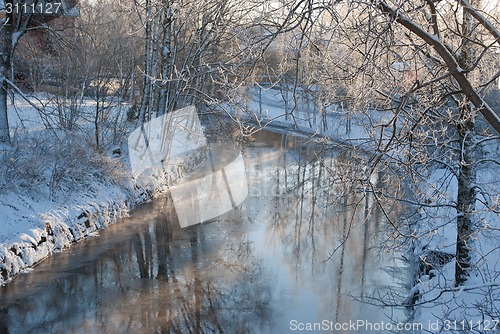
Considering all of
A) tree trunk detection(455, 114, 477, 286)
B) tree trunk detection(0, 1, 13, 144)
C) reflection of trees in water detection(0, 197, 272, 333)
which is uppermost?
tree trunk detection(0, 1, 13, 144)

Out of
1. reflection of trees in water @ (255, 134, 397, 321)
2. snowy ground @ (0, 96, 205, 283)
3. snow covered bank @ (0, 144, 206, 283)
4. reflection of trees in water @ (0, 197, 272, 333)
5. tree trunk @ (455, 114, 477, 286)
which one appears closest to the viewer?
tree trunk @ (455, 114, 477, 286)

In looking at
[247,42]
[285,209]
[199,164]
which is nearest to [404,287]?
[285,209]

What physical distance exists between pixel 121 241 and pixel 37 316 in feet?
12.5

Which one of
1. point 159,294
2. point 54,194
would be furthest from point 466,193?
point 54,194

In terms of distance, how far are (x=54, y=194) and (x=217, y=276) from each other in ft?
14.6

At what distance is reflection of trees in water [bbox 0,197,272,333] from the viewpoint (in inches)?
307

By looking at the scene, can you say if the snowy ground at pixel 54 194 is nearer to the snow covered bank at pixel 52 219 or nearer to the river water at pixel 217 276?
the snow covered bank at pixel 52 219

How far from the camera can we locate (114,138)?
17.1 m

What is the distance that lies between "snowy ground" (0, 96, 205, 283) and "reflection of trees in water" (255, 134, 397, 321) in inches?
163

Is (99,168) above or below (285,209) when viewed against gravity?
above

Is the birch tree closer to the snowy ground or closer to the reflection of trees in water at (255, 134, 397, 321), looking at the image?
the snowy ground

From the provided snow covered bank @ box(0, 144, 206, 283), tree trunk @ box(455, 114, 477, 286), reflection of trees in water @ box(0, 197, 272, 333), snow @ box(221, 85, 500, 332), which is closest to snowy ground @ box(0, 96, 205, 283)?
snow covered bank @ box(0, 144, 206, 283)

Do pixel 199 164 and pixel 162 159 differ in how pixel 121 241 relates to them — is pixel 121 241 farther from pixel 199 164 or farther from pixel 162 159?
pixel 199 164

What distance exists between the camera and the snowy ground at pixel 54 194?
9.81 m
